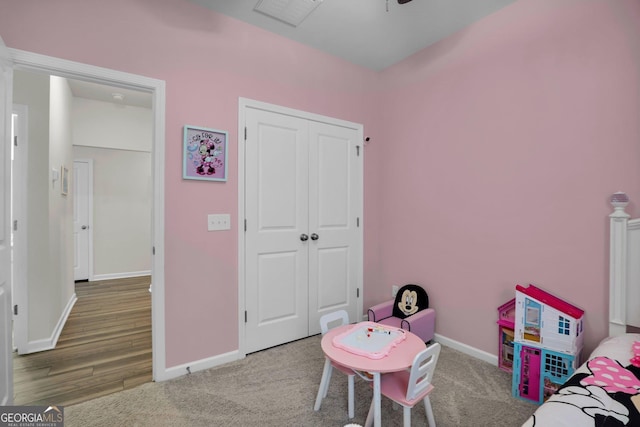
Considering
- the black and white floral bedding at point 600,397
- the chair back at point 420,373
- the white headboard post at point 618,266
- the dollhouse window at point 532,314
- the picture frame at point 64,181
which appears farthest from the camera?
the picture frame at point 64,181

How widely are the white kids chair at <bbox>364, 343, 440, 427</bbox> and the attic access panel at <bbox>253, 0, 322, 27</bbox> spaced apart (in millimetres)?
2384

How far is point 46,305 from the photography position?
2.65 m

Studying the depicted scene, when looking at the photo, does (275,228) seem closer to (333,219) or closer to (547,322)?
(333,219)

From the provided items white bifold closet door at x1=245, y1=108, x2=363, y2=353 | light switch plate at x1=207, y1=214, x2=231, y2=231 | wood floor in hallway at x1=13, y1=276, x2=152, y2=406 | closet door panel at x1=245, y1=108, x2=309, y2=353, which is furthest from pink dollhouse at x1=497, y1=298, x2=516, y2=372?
wood floor in hallway at x1=13, y1=276, x2=152, y2=406

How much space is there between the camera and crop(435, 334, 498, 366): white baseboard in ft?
7.84

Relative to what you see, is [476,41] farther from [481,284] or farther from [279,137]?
[481,284]

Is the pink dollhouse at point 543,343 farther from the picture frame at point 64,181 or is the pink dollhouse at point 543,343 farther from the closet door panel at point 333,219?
the picture frame at point 64,181

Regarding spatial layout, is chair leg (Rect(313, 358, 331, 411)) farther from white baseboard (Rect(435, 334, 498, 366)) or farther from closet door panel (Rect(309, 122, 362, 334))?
white baseboard (Rect(435, 334, 498, 366))

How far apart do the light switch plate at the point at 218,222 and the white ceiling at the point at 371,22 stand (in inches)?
61.7

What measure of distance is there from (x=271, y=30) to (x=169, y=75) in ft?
3.15

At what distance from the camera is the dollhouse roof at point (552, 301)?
186 centimetres

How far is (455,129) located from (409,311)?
1.66 m

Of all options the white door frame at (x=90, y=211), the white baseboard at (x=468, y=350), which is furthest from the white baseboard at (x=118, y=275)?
the white baseboard at (x=468, y=350)

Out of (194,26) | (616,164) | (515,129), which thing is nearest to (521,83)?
(515,129)
